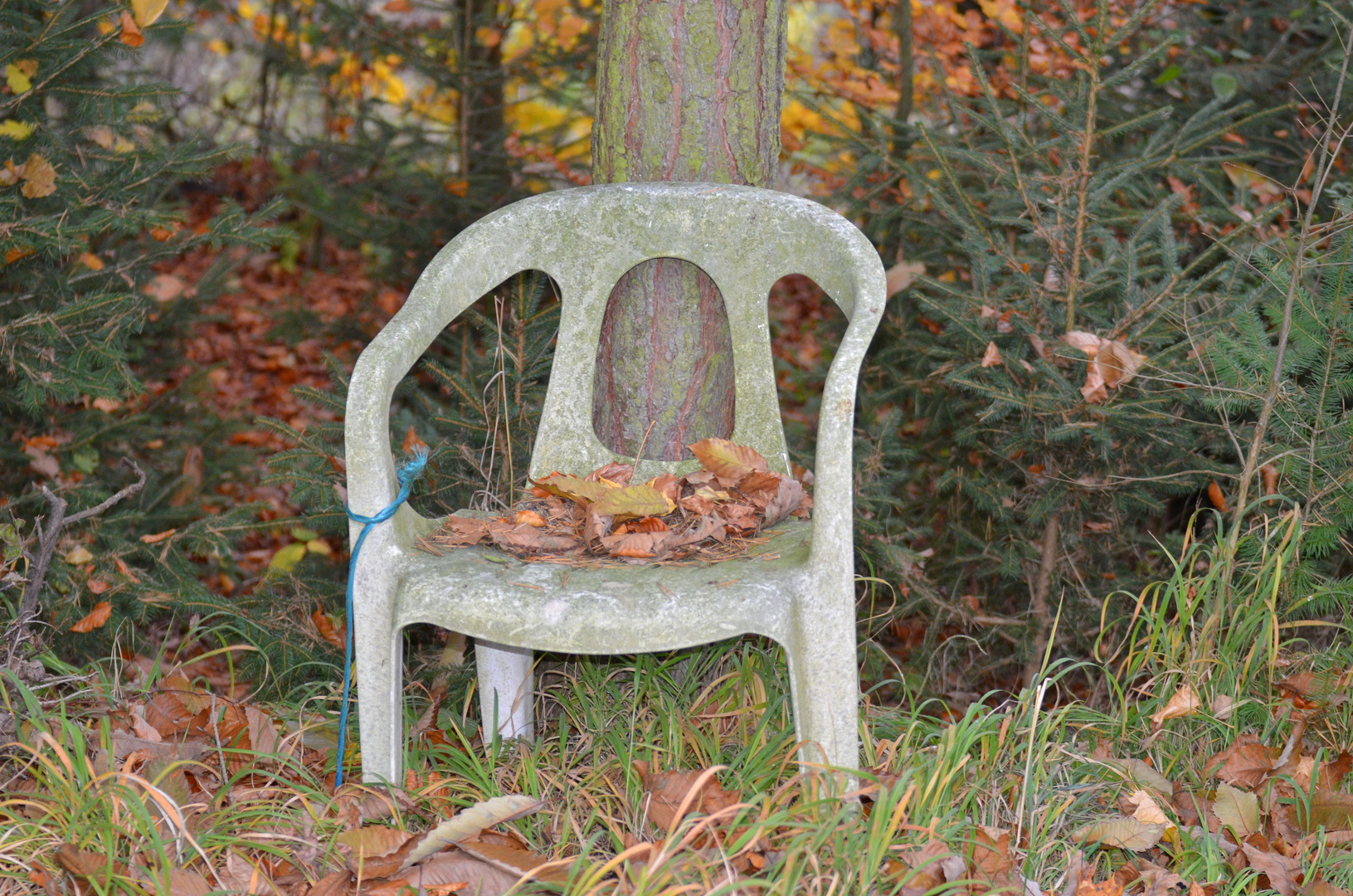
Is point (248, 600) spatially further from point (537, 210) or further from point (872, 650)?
point (872, 650)

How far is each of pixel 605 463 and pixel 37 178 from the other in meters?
1.54

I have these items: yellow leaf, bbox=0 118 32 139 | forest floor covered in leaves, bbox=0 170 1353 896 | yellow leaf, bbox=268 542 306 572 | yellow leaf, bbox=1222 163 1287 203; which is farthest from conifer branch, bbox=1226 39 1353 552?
yellow leaf, bbox=0 118 32 139

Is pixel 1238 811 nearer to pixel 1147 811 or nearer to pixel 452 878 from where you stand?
pixel 1147 811

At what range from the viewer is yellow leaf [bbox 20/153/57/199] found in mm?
2598

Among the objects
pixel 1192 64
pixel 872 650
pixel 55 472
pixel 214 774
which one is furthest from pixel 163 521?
pixel 1192 64

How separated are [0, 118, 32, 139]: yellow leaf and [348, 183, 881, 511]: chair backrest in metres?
1.34

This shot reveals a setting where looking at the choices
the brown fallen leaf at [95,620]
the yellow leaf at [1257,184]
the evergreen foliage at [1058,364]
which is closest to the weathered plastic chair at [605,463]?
the evergreen foliage at [1058,364]

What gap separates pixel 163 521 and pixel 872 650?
2004 mm

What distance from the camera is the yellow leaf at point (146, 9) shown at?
2.50 meters

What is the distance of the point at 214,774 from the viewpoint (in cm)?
190

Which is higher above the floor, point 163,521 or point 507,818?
point 507,818

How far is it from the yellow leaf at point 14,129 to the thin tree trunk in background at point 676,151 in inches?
54.9

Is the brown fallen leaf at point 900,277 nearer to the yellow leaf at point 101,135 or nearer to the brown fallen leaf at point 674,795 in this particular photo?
the brown fallen leaf at point 674,795

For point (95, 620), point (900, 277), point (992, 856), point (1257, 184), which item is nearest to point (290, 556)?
point (95, 620)
